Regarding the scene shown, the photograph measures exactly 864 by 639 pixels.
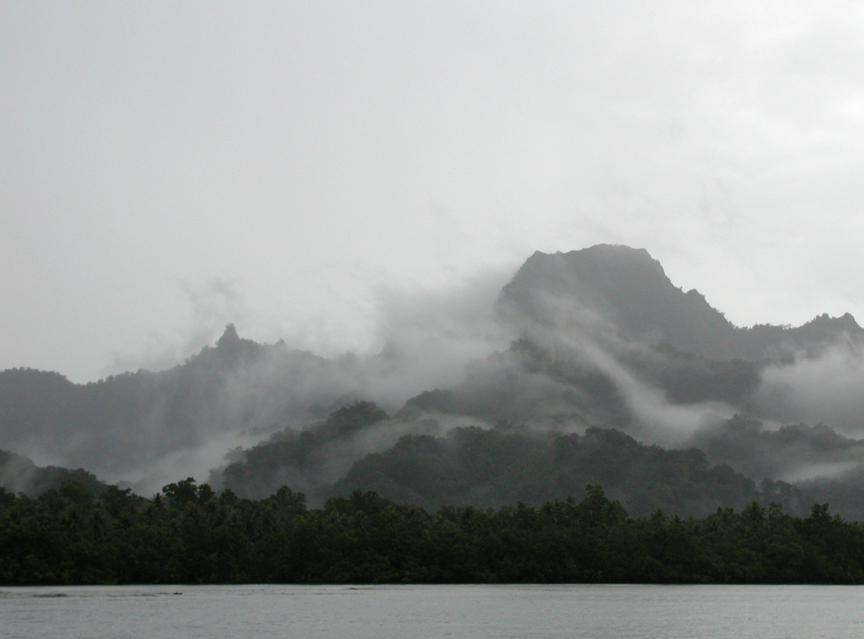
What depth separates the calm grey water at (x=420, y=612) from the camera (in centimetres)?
7462

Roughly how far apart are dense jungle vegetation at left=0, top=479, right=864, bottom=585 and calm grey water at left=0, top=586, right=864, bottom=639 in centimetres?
670

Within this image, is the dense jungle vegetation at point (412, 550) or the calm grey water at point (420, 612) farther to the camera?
the dense jungle vegetation at point (412, 550)

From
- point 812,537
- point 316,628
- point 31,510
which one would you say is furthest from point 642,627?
point 31,510

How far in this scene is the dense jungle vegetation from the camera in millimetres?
137750

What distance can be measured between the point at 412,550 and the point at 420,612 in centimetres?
5490

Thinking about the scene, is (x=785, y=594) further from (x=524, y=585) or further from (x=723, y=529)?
(x=723, y=529)

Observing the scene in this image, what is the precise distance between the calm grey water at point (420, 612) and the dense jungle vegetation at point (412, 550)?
22.0ft

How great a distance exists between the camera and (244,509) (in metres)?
178

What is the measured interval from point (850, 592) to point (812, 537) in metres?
28.2

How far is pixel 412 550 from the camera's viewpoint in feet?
490

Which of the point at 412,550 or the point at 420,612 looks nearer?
the point at 420,612

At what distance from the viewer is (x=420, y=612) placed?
312ft

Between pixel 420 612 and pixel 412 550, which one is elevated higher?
pixel 412 550

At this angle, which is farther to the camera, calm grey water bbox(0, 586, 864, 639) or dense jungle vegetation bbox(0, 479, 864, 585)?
dense jungle vegetation bbox(0, 479, 864, 585)
